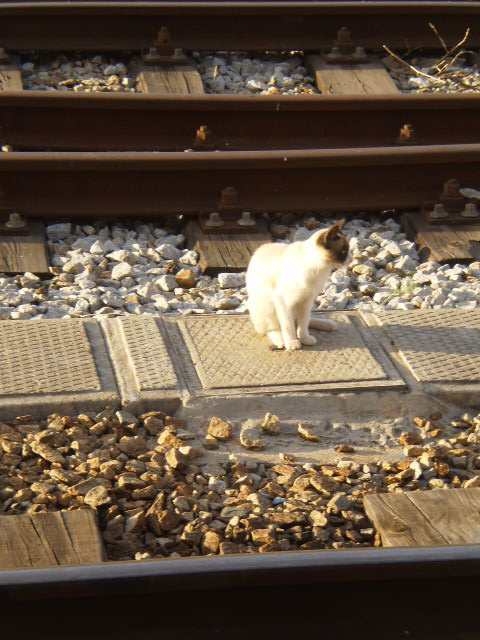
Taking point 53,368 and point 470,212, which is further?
point 470,212

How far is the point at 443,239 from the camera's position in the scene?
660cm

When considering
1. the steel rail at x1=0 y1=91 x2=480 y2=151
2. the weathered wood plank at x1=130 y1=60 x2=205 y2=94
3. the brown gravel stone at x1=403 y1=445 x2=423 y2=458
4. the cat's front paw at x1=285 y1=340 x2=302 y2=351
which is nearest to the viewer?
the brown gravel stone at x1=403 y1=445 x2=423 y2=458

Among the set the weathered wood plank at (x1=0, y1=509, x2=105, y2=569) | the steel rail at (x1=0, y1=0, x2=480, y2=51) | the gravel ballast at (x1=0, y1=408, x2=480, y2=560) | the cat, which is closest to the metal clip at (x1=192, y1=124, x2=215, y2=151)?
the steel rail at (x1=0, y1=0, x2=480, y2=51)

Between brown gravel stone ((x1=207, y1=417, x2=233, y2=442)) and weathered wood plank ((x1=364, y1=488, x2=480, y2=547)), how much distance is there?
716mm

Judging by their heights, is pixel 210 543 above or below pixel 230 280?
above

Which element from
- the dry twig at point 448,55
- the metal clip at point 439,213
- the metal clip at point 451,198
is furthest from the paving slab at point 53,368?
the dry twig at point 448,55

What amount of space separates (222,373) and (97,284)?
4.25 feet

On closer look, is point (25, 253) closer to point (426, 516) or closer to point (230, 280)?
point (230, 280)

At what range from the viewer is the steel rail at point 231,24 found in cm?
873

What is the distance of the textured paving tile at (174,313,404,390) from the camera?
4.91 metres

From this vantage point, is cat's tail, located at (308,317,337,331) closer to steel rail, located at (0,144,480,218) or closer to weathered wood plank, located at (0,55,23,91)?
steel rail, located at (0,144,480,218)

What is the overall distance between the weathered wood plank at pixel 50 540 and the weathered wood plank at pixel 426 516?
99 centimetres

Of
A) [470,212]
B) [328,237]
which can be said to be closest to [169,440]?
[328,237]

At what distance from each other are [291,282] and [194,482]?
47.2 inches
